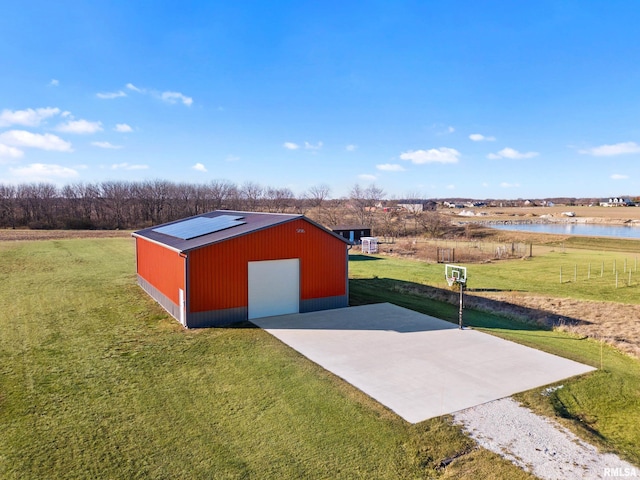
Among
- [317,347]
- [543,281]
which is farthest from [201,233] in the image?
[543,281]

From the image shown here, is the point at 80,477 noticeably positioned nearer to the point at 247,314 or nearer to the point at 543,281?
the point at 247,314

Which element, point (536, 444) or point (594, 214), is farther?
point (594, 214)

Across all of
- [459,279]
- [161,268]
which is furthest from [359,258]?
[161,268]

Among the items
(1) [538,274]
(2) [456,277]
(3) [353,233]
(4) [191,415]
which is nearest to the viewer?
(4) [191,415]

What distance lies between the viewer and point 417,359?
1004 centimetres

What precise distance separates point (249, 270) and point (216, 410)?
21.0ft

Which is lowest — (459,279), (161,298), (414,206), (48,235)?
(161,298)

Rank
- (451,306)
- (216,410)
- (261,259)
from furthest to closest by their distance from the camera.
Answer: (451,306) → (261,259) → (216,410)

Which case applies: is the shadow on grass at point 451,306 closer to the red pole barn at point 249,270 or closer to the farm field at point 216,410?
the farm field at point 216,410

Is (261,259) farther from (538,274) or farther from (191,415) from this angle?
(538,274)

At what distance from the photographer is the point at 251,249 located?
43.9 feet

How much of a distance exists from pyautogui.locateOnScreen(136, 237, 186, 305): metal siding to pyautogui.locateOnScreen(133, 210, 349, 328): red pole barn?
1.3 inches

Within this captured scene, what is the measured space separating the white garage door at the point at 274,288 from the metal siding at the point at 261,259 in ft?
0.63

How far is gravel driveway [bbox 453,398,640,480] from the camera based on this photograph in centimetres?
575
